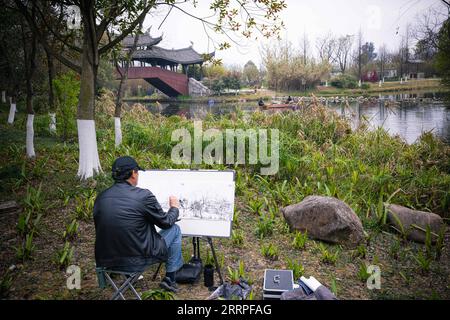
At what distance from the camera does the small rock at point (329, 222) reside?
4.54m

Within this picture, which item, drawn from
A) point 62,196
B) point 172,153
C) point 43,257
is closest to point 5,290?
point 43,257

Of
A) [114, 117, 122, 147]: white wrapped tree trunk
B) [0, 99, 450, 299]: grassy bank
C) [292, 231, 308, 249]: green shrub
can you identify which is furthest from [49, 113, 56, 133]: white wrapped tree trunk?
[292, 231, 308, 249]: green shrub

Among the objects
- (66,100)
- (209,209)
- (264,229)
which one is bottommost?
(264,229)

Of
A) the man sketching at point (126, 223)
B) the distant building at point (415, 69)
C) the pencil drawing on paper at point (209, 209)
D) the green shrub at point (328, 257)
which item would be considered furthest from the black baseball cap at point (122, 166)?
the distant building at point (415, 69)

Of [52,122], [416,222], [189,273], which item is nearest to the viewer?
[189,273]

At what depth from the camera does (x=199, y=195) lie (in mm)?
3752

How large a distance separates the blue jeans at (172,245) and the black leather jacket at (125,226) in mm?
321

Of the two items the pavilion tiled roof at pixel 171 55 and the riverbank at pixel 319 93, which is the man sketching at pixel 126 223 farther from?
the riverbank at pixel 319 93

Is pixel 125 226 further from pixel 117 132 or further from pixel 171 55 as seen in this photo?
pixel 171 55

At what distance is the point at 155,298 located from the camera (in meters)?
3.07

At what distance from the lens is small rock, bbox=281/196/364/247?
4.54 metres

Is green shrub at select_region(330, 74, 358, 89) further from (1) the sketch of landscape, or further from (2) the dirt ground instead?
(1) the sketch of landscape

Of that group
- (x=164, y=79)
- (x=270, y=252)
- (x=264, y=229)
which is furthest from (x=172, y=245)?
(x=164, y=79)

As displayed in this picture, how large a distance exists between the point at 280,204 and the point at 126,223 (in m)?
3.54
